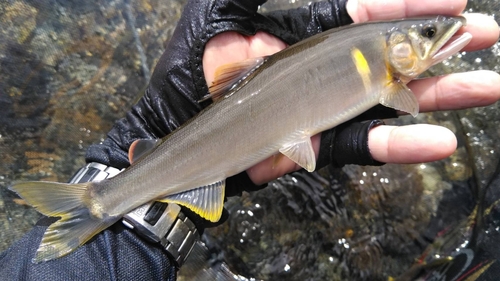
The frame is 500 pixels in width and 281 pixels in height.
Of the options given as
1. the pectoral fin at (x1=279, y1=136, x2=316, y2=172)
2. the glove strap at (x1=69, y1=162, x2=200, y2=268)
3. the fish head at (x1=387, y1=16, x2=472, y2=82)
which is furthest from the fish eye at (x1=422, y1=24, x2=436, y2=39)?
the glove strap at (x1=69, y1=162, x2=200, y2=268)

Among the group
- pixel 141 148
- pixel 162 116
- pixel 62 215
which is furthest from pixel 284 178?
pixel 62 215

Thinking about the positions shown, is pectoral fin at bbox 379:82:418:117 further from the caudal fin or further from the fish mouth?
the caudal fin

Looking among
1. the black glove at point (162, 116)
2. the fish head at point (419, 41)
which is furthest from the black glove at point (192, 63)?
the fish head at point (419, 41)

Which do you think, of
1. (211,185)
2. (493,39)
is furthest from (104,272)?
(493,39)

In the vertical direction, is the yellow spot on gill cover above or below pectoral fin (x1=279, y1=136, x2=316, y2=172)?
above

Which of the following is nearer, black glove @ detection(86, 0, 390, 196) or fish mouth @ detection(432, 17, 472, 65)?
fish mouth @ detection(432, 17, 472, 65)

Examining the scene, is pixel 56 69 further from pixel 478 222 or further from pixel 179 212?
pixel 478 222
